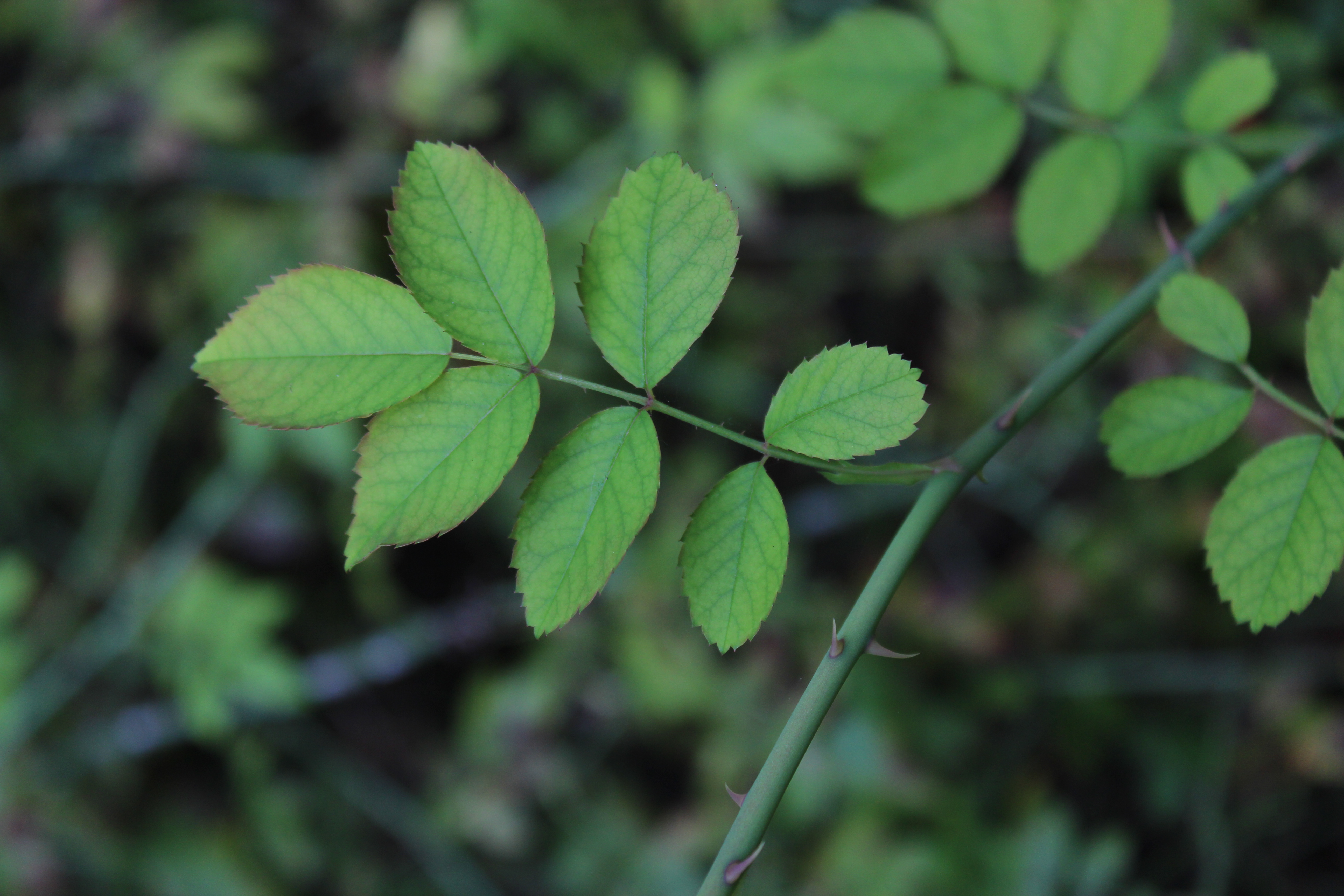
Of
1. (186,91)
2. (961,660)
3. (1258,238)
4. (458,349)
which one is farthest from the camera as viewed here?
(186,91)

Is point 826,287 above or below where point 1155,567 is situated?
above

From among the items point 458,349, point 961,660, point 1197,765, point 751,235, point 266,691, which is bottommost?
point 1197,765

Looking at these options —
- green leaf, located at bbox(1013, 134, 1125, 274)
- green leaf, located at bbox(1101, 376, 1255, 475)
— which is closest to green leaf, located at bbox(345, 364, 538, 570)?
green leaf, located at bbox(1101, 376, 1255, 475)

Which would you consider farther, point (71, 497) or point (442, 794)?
point (71, 497)

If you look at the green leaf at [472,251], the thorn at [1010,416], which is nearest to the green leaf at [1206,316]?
the thorn at [1010,416]

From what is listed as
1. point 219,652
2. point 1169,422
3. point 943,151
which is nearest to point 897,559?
point 1169,422

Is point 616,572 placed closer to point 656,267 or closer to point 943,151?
point 943,151

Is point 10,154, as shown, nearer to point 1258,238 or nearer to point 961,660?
point 961,660

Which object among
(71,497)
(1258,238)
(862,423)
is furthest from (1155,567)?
(71,497)
